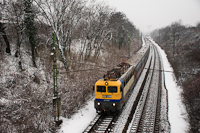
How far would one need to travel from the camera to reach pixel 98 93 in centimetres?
1256

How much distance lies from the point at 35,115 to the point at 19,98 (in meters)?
2.42

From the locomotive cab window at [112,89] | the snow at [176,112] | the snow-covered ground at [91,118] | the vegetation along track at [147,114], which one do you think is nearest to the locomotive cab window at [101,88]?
the locomotive cab window at [112,89]

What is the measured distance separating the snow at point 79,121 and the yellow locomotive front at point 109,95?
4.12ft

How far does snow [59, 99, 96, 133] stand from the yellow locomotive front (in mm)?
1255

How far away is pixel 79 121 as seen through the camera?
487 inches

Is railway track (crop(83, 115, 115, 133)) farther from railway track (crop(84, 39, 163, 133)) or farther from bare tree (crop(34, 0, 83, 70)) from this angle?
bare tree (crop(34, 0, 83, 70))

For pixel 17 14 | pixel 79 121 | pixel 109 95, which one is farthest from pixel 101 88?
pixel 17 14

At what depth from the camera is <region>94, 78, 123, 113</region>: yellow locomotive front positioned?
12164 millimetres

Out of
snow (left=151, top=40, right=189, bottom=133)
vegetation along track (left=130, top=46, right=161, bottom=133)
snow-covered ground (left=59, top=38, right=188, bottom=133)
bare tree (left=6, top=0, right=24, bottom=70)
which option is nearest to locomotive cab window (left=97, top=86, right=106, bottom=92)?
snow-covered ground (left=59, top=38, right=188, bottom=133)

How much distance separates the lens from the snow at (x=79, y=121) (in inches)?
443

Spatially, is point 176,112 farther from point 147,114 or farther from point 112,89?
point 112,89

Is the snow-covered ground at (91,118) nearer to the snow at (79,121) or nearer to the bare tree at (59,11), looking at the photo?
the snow at (79,121)

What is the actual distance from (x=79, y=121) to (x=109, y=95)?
9.62 feet

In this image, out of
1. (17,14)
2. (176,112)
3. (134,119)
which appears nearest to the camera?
(134,119)
